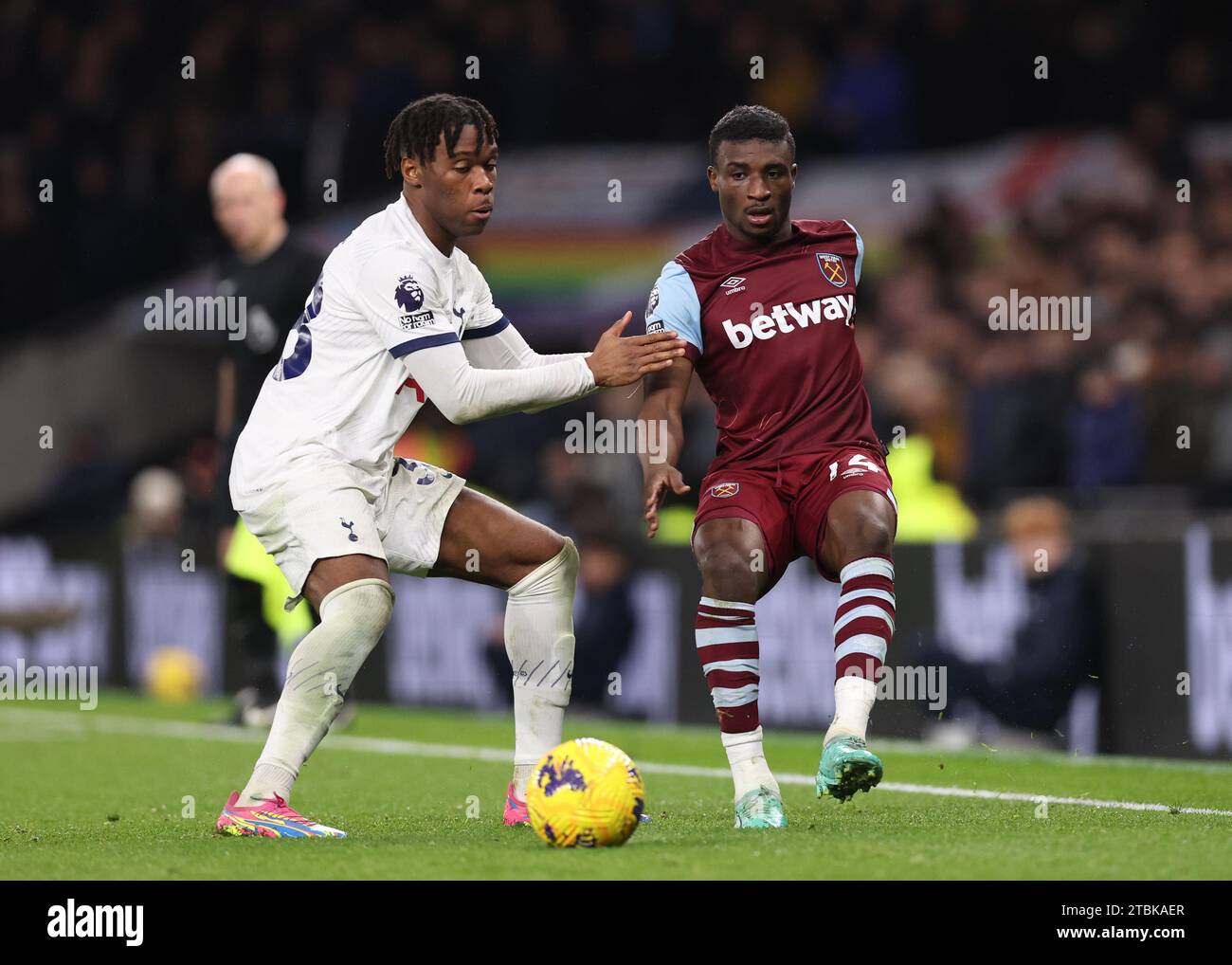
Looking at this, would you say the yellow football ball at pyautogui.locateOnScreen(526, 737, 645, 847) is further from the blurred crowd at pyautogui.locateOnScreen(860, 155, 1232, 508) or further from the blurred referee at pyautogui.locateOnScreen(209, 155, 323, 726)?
the blurred crowd at pyautogui.locateOnScreen(860, 155, 1232, 508)

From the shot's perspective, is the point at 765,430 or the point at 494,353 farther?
the point at 494,353

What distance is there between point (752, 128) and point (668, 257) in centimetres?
1003

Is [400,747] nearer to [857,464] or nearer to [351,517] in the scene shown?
[351,517]

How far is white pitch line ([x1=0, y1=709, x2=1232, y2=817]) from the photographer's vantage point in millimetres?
6660

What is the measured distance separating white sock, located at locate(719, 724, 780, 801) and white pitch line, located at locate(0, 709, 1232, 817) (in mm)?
1192

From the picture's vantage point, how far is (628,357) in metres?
→ 5.84

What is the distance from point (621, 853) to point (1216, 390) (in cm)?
741

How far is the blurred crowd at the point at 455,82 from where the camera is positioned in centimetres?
1566

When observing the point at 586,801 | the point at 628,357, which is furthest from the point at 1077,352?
the point at 586,801

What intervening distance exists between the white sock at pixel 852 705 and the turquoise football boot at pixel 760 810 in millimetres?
312

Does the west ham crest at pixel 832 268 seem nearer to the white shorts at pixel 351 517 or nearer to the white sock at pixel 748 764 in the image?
the white shorts at pixel 351 517

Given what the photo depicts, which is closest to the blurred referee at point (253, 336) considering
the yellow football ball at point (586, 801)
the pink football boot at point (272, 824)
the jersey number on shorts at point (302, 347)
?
the jersey number on shorts at point (302, 347)

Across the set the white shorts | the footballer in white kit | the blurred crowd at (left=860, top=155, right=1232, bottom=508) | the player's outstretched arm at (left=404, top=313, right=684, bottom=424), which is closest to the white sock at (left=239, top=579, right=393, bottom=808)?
the footballer in white kit
